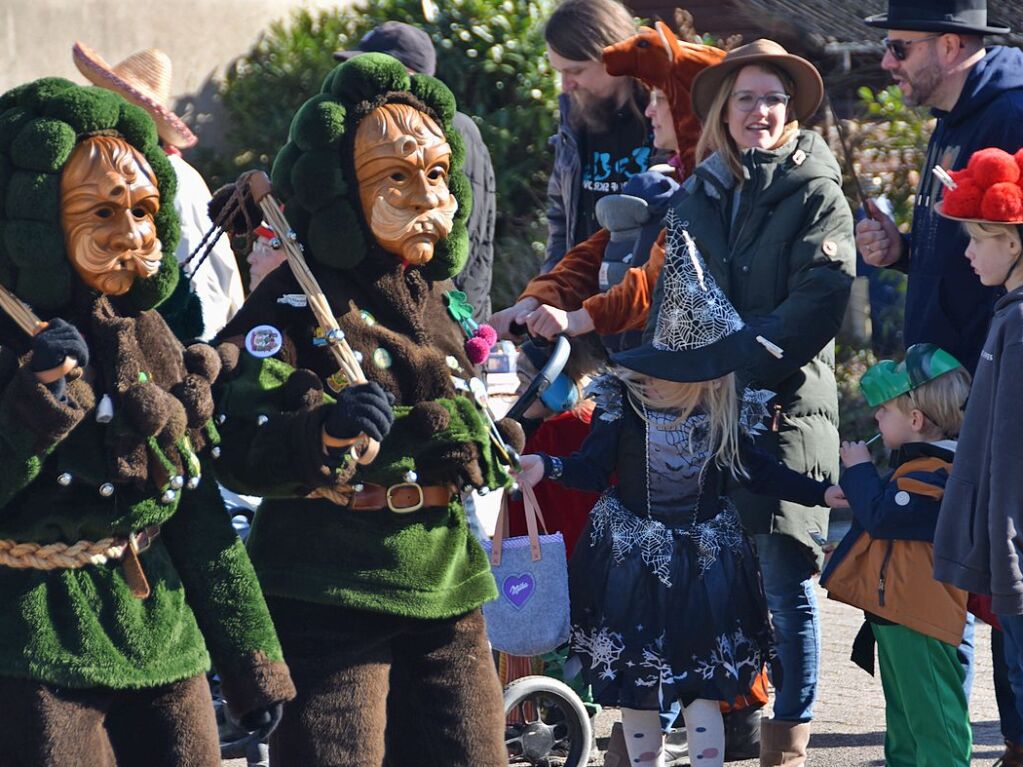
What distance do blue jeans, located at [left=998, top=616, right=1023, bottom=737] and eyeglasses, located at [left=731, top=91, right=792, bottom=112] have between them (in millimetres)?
1638

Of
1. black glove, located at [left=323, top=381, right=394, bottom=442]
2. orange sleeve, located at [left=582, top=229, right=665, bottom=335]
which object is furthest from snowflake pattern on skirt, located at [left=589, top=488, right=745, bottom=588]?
black glove, located at [left=323, top=381, right=394, bottom=442]

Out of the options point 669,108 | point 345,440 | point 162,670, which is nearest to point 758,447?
point 669,108

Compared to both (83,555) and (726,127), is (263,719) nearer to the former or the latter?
(83,555)

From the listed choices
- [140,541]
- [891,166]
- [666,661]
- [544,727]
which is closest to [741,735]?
[544,727]

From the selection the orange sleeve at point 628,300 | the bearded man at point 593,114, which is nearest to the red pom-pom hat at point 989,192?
the orange sleeve at point 628,300

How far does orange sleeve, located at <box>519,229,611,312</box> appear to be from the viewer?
555 cm

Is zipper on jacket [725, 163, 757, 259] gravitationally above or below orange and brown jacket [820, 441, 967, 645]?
above

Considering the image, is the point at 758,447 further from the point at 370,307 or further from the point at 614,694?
the point at 370,307

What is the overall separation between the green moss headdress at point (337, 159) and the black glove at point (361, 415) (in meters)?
0.41

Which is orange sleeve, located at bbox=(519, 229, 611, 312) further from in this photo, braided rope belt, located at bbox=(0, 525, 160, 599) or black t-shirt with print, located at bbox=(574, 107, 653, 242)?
braided rope belt, located at bbox=(0, 525, 160, 599)

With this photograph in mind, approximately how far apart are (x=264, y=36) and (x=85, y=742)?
7.72m

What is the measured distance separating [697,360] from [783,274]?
1.49 feet

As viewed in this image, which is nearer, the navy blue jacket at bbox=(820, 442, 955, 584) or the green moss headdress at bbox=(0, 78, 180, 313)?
the green moss headdress at bbox=(0, 78, 180, 313)

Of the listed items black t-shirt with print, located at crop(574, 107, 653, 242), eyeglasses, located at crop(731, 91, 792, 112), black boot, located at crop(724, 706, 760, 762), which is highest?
eyeglasses, located at crop(731, 91, 792, 112)
